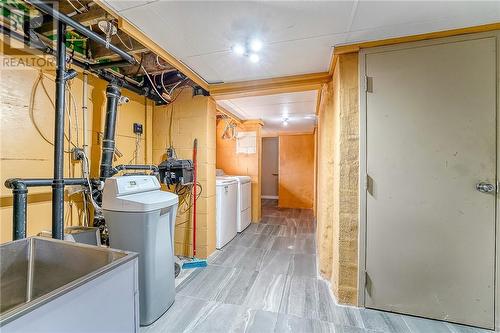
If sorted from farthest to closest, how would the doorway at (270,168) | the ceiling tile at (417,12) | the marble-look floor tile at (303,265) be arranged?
the doorway at (270,168), the marble-look floor tile at (303,265), the ceiling tile at (417,12)

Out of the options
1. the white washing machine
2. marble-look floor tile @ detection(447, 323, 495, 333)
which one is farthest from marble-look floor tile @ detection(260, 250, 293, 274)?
marble-look floor tile @ detection(447, 323, 495, 333)

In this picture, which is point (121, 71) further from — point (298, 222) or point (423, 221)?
point (298, 222)

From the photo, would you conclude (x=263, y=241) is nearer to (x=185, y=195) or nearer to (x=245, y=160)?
(x=185, y=195)

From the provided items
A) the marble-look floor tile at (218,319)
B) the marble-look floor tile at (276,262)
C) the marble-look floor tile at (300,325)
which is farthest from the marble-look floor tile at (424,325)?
the marble-look floor tile at (218,319)

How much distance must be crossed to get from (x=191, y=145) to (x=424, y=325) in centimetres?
269

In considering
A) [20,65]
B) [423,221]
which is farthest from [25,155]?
[423,221]

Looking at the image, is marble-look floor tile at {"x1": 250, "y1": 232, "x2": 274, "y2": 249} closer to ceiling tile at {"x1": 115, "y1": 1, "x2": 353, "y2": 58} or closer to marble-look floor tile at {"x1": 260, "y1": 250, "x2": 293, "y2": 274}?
marble-look floor tile at {"x1": 260, "y1": 250, "x2": 293, "y2": 274}

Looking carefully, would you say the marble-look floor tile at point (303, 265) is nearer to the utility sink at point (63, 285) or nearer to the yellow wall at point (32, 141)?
the utility sink at point (63, 285)

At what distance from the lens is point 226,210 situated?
3154mm

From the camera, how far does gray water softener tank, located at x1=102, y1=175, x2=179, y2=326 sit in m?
1.54

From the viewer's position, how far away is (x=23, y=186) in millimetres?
1356

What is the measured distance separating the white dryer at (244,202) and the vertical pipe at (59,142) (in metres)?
2.41

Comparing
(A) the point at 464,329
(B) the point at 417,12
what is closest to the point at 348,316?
(A) the point at 464,329

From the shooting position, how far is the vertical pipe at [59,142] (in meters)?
1.34
